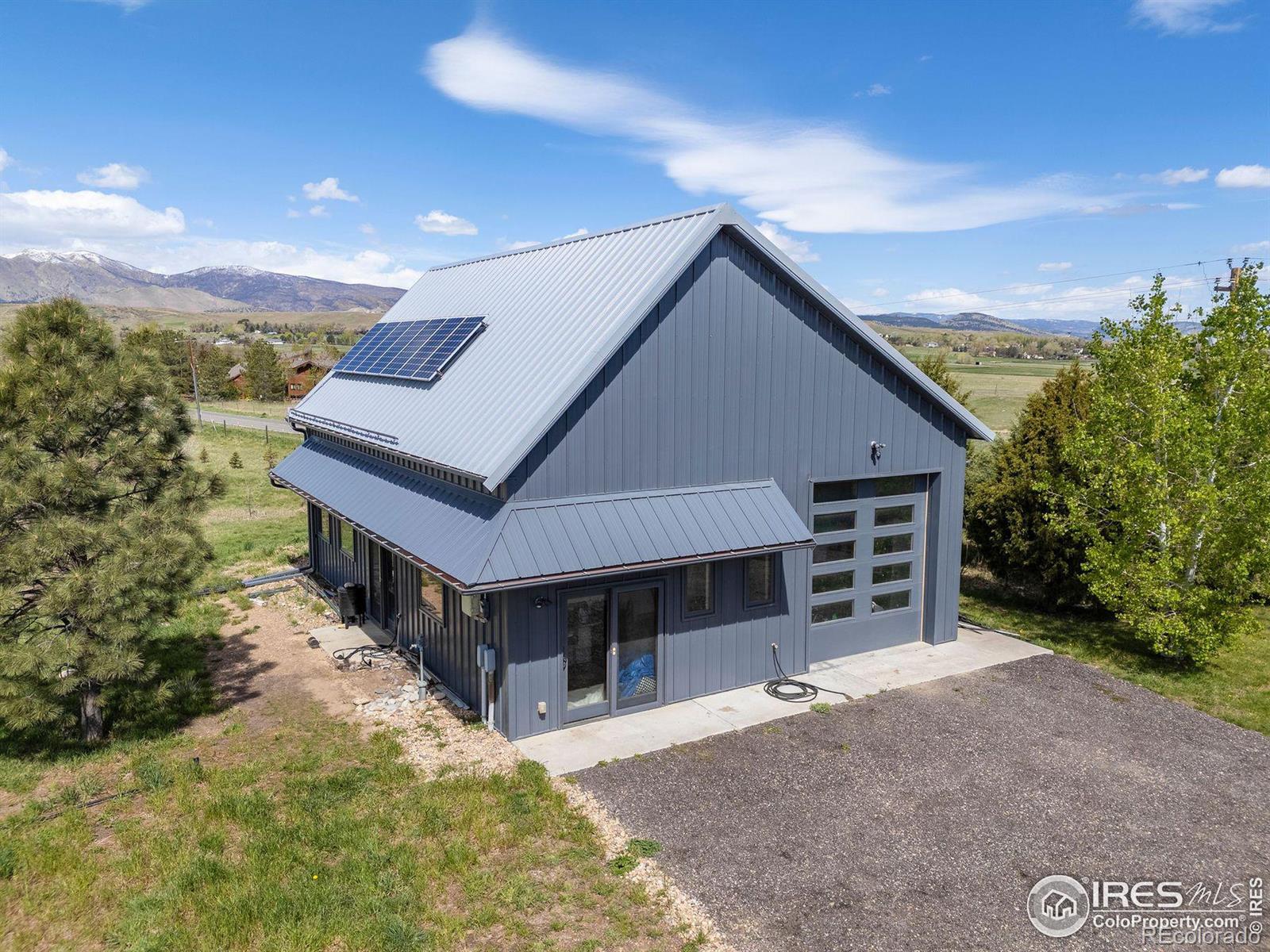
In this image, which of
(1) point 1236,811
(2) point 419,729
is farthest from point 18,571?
(1) point 1236,811

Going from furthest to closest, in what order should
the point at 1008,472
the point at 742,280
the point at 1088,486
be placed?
the point at 1008,472 → the point at 1088,486 → the point at 742,280

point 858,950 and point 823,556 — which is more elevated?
point 823,556

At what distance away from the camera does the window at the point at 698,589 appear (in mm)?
11586

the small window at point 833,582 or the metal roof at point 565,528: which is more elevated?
the metal roof at point 565,528

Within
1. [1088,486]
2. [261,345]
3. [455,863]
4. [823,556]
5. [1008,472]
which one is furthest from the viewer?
[261,345]

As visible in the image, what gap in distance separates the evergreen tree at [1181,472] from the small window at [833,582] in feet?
13.4

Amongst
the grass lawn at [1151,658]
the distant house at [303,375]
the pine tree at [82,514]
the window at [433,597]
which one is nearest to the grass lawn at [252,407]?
the distant house at [303,375]

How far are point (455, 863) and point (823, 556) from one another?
25.3 ft

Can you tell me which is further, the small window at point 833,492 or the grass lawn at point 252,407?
the grass lawn at point 252,407

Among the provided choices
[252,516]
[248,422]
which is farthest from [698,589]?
[248,422]

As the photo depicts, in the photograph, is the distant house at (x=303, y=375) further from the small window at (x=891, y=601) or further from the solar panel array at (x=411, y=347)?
the small window at (x=891, y=601)

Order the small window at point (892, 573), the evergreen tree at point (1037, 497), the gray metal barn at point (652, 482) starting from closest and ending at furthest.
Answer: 1. the gray metal barn at point (652, 482)
2. the small window at point (892, 573)
3. the evergreen tree at point (1037, 497)

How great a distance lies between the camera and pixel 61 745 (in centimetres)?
1016

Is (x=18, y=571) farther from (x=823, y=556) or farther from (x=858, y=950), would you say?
(x=823, y=556)
